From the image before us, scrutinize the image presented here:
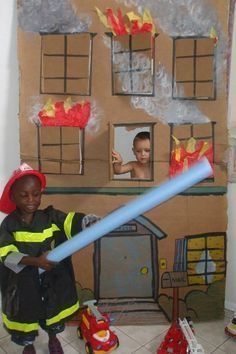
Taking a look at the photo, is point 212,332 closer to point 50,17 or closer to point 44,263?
point 44,263

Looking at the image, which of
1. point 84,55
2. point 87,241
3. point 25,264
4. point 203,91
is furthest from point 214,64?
point 25,264

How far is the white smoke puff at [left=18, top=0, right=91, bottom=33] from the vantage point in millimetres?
1208

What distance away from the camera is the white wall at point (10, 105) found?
1284mm

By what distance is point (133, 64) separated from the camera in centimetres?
125

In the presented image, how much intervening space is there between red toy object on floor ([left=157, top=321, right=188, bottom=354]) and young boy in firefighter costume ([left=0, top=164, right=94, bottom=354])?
12.8 inches

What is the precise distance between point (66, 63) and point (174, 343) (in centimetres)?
103

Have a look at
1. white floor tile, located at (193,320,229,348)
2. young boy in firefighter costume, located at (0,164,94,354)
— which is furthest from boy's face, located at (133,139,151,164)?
white floor tile, located at (193,320,229,348)

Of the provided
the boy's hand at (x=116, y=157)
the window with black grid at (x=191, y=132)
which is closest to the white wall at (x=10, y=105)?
the window with black grid at (x=191, y=132)

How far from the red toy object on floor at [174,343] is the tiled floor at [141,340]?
0.07m

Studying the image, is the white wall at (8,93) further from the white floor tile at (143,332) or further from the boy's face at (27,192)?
the white floor tile at (143,332)

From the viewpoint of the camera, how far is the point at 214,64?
1.26 metres

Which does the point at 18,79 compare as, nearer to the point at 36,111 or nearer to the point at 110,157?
the point at 36,111

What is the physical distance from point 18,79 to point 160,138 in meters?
0.57

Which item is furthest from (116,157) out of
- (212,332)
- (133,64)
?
(212,332)
